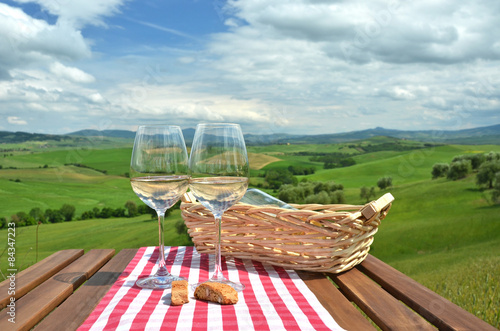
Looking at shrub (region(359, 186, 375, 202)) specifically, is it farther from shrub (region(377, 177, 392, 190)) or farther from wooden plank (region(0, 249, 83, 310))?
wooden plank (region(0, 249, 83, 310))

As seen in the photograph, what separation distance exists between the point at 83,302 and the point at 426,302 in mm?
1302

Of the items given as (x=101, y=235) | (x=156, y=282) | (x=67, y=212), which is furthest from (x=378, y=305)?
(x=67, y=212)

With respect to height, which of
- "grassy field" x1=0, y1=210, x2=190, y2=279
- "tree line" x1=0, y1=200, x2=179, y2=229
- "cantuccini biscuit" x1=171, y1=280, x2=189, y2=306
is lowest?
"grassy field" x1=0, y1=210, x2=190, y2=279

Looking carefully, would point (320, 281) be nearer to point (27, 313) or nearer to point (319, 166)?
point (27, 313)

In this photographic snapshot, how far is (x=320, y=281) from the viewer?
1725 millimetres

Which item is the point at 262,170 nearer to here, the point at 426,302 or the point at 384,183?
the point at 426,302

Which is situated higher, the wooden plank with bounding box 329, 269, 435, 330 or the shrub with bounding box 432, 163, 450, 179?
the wooden plank with bounding box 329, 269, 435, 330

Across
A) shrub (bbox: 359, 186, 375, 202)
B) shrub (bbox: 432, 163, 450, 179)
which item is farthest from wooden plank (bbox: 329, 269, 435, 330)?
shrub (bbox: 432, 163, 450, 179)

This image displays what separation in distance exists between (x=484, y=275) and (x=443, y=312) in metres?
3.34

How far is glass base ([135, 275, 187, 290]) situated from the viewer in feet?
5.24

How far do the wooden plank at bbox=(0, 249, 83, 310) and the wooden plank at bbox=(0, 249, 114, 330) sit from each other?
40 mm

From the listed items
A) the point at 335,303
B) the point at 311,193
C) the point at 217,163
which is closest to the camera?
the point at 335,303

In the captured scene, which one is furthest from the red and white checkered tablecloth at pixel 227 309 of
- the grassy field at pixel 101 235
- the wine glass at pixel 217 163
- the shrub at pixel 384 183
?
the shrub at pixel 384 183

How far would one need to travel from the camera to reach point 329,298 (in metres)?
1.49
